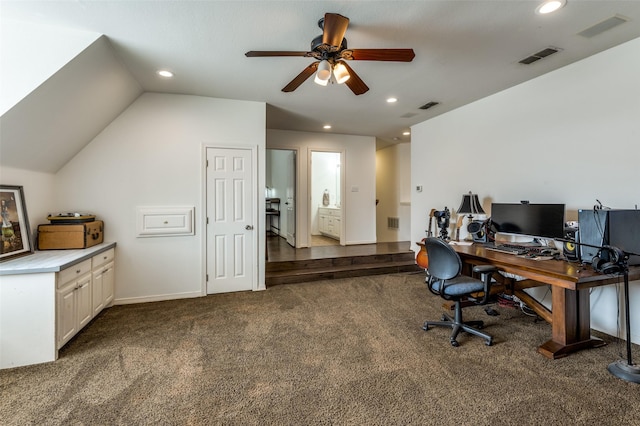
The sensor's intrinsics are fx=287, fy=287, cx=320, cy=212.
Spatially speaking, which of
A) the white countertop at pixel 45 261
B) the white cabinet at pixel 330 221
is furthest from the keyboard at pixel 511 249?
the white countertop at pixel 45 261

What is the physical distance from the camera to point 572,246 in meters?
2.54

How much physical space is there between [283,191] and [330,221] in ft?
4.83

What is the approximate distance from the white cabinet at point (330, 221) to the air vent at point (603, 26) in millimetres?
4599

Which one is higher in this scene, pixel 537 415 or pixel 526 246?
pixel 526 246

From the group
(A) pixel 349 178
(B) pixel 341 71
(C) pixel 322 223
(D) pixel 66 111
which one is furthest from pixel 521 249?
(C) pixel 322 223

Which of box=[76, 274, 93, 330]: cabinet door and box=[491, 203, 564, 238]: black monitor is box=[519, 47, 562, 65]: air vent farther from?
box=[76, 274, 93, 330]: cabinet door

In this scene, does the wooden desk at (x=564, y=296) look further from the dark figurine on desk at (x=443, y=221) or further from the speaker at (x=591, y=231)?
the dark figurine on desk at (x=443, y=221)

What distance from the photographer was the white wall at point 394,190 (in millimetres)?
6871

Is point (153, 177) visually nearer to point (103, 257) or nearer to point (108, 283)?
point (103, 257)

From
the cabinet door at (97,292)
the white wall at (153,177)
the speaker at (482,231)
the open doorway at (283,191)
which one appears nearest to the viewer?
the cabinet door at (97,292)

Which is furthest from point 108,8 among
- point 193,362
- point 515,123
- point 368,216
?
point 368,216

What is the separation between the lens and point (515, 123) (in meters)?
3.57

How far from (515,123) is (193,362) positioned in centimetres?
435

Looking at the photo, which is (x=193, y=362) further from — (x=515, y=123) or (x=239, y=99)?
(x=515, y=123)
